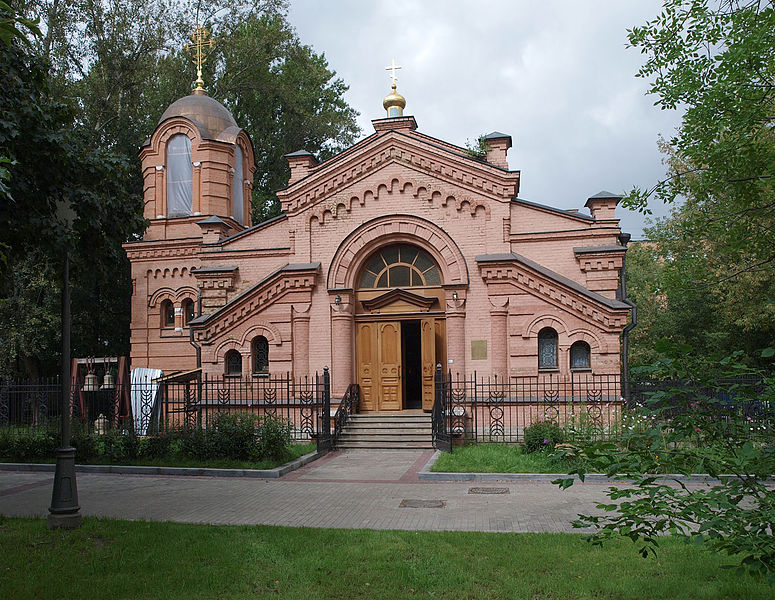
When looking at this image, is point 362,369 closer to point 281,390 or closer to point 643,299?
point 281,390

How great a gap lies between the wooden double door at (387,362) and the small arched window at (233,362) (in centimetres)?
330

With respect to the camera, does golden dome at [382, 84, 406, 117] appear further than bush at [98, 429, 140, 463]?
Yes

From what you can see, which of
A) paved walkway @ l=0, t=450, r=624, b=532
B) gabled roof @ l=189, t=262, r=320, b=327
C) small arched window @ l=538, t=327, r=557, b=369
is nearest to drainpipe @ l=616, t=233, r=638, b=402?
small arched window @ l=538, t=327, r=557, b=369

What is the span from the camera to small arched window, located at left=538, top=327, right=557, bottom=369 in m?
17.7

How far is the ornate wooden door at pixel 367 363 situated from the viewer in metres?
19.0

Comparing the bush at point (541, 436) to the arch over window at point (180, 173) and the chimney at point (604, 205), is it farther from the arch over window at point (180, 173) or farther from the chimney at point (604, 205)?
the arch over window at point (180, 173)

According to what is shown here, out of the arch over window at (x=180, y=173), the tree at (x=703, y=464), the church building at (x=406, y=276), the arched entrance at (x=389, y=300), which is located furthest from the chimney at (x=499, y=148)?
the tree at (x=703, y=464)

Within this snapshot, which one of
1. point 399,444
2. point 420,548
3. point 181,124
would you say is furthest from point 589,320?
point 181,124

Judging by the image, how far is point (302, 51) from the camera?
3716 cm

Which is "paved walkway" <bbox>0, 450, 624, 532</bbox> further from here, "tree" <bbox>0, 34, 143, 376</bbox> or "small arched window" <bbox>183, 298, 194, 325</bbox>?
"small arched window" <bbox>183, 298, 194, 325</bbox>

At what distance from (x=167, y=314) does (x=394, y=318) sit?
8891 mm

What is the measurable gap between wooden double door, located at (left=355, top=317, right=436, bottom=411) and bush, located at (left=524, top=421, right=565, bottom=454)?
4.92m

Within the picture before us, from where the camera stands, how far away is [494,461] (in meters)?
13.4

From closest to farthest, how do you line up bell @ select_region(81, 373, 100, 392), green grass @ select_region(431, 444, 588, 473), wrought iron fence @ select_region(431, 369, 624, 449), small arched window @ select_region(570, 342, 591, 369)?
green grass @ select_region(431, 444, 588, 473)
wrought iron fence @ select_region(431, 369, 624, 449)
small arched window @ select_region(570, 342, 591, 369)
bell @ select_region(81, 373, 100, 392)
